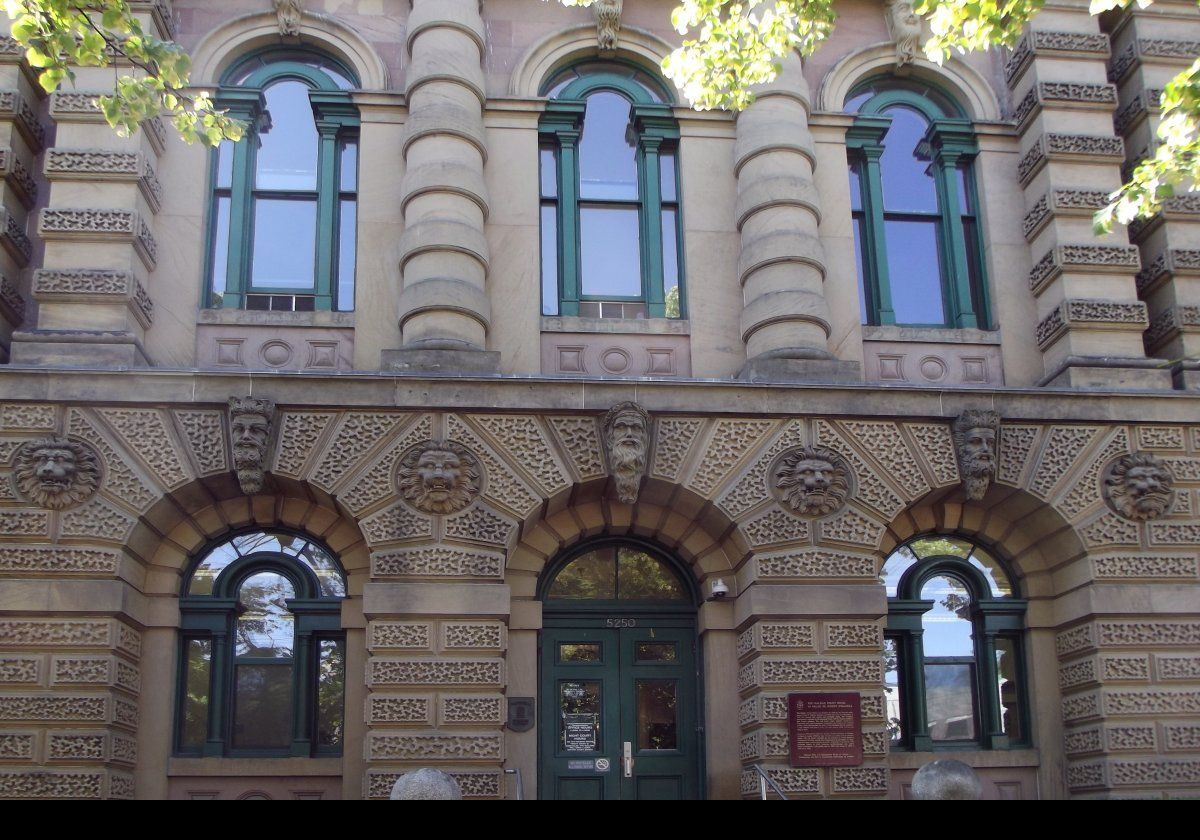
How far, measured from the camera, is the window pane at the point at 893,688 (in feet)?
44.1

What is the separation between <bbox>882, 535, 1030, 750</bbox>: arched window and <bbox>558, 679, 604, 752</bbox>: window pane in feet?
10.5

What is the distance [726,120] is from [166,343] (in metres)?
6.98

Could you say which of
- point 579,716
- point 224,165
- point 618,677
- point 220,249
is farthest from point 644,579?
point 224,165

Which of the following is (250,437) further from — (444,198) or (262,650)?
(444,198)

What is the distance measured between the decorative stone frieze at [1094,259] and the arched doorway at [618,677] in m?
5.55

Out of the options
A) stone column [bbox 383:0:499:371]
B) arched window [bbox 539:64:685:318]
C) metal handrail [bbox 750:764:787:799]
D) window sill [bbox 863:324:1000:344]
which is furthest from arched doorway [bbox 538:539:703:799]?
window sill [bbox 863:324:1000:344]

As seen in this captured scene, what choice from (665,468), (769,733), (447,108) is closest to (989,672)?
(769,733)

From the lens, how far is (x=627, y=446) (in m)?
12.7

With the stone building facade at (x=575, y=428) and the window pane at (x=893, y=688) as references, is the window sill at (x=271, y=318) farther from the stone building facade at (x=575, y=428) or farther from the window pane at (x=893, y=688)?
the window pane at (x=893, y=688)

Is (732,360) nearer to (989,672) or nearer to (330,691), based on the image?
(989,672)

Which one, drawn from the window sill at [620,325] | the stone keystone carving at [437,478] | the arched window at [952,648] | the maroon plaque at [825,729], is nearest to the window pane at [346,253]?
the window sill at [620,325]

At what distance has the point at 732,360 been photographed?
14086mm

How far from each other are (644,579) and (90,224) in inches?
278

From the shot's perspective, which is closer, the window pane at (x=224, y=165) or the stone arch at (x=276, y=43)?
the window pane at (x=224, y=165)
